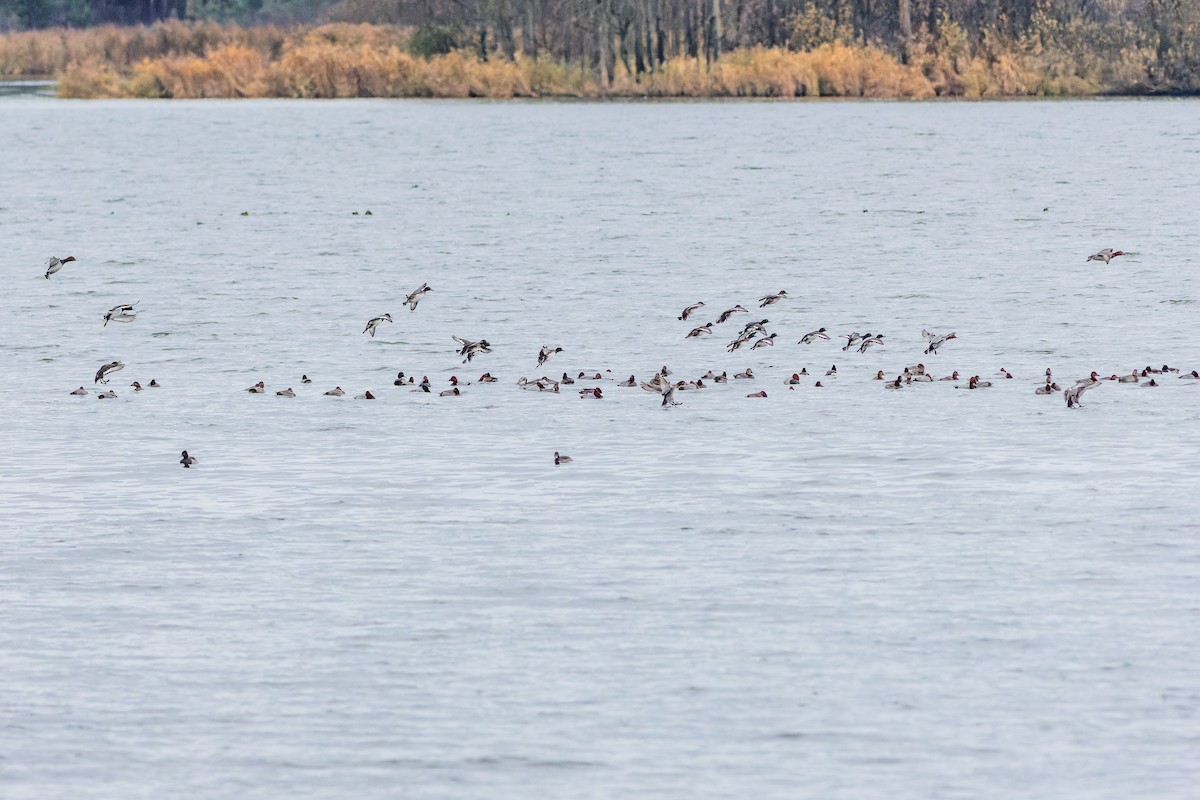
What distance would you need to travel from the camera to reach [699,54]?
2827 inches

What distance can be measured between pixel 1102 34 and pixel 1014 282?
46.6 meters

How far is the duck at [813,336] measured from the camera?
1811 cm

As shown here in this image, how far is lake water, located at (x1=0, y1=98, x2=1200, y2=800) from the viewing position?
7.41 meters

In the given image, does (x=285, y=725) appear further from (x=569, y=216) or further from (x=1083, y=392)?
(x=569, y=216)

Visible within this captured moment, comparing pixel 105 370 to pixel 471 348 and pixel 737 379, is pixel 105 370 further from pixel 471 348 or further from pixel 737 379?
pixel 737 379

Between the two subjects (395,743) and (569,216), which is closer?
(395,743)

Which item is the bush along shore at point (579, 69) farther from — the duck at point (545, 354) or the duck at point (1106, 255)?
the duck at point (545, 354)

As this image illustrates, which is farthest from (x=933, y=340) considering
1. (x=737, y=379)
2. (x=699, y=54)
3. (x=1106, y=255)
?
(x=699, y=54)

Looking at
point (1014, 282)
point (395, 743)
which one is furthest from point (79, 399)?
point (1014, 282)

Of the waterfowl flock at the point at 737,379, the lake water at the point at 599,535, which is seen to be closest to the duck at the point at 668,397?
the waterfowl flock at the point at 737,379

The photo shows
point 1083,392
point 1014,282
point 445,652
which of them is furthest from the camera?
point 1014,282

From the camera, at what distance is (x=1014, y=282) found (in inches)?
905

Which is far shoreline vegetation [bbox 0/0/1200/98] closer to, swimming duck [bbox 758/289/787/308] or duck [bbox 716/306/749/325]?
swimming duck [bbox 758/289/787/308]

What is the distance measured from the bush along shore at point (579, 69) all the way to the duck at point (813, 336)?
4903 centimetres
